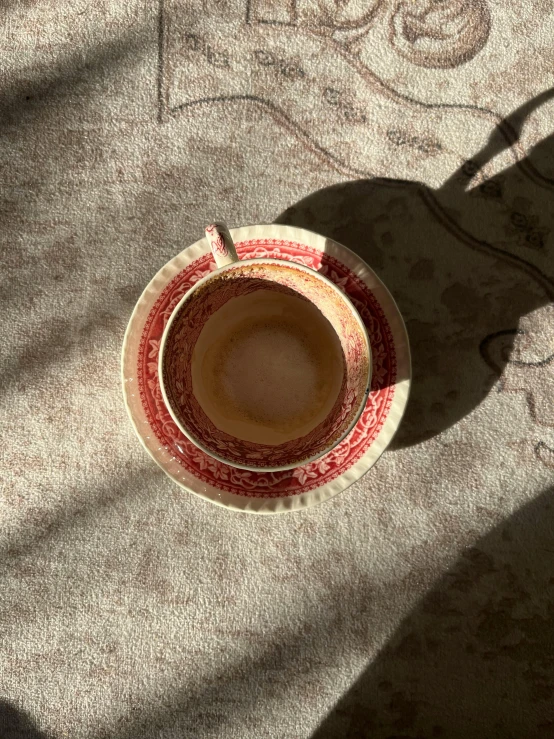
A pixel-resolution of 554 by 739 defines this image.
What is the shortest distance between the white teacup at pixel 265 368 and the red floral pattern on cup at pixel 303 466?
0.03 m

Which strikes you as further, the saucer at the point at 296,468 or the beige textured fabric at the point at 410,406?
the beige textured fabric at the point at 410,406

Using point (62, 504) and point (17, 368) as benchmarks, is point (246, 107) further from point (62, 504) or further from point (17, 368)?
point (62, 504)

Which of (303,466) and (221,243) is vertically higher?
(221,243)

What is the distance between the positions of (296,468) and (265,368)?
0.42 feet

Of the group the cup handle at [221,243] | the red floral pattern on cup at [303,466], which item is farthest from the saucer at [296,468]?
the cup handle at [221,243]

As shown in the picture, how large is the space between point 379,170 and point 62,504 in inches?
24.3

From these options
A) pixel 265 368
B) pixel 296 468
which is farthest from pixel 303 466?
pixel 265 368

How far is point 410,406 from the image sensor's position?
2.46 feet

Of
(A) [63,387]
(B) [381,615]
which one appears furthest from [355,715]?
(A) [63,387]

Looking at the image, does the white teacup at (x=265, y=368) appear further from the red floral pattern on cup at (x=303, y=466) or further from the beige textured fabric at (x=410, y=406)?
the beige textured fabric at (x=410, y=406)

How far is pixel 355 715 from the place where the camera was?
30.0 inches

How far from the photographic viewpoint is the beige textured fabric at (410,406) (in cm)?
75

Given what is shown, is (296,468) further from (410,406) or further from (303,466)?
(410,406)

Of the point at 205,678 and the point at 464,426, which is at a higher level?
the point at 464,426
